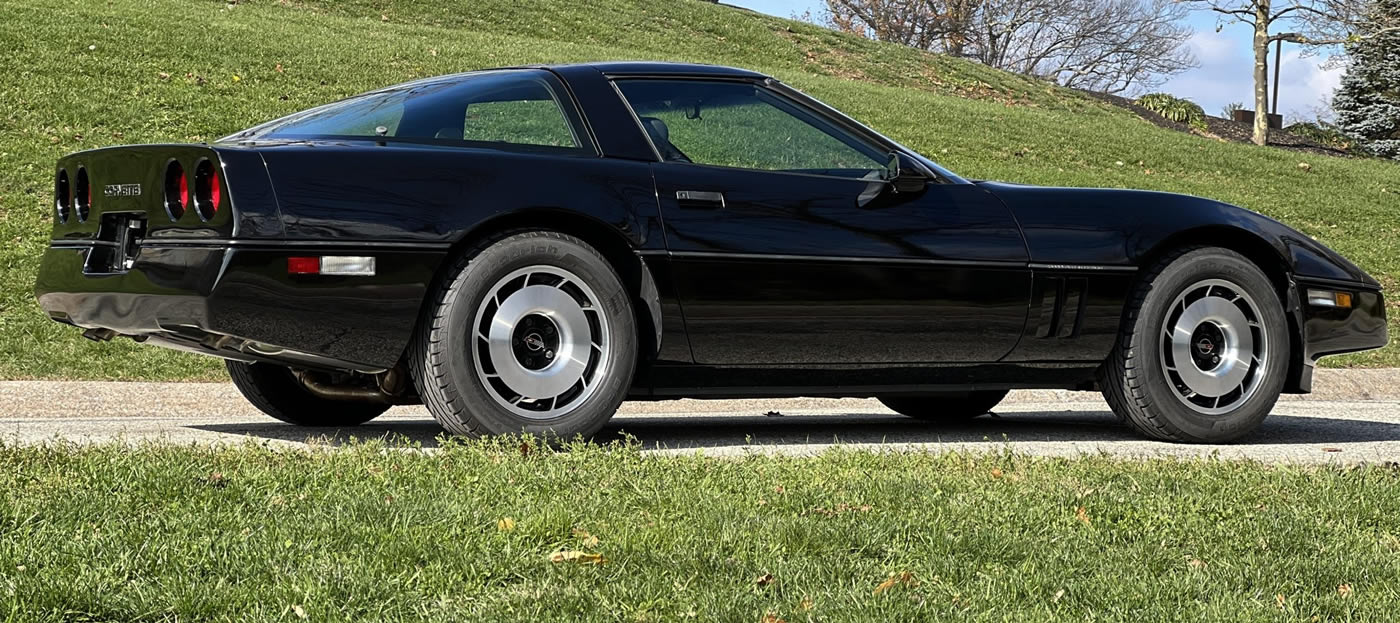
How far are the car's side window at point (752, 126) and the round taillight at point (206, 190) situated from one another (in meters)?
1.52

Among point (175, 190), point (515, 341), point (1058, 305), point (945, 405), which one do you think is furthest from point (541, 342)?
point (945, 405)

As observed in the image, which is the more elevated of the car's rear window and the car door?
the car's rear window

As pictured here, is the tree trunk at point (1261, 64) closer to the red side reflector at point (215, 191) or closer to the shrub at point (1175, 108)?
the shrub at point (1175, 108)

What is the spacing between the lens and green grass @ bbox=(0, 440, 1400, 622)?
294 centimetres

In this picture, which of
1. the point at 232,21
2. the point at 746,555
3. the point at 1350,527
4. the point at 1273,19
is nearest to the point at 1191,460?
the point at 1350,527

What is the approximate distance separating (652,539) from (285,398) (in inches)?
125

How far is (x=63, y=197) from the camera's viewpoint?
17.4ft

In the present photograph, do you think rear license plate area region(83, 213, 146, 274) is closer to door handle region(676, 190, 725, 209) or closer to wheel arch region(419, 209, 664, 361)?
wheel arch region(419, 209, 664, 361)

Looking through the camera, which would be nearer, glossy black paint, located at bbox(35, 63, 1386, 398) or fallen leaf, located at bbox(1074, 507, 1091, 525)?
fallen leaf, located at bbox(1074, 507, 1091, 525)

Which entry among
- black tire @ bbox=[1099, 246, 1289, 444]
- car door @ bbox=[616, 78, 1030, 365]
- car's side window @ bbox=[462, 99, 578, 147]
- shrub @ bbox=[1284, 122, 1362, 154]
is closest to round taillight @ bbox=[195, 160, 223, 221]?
car's side window @ bbox=[462, 99, 578, 147]

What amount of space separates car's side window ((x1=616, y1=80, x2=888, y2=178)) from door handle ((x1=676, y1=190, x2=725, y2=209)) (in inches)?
8.7

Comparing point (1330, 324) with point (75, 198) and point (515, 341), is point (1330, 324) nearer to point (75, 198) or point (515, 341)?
point (515, 341)

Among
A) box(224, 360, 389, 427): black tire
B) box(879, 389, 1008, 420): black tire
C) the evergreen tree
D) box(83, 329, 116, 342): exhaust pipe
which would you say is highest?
the evergreen tree

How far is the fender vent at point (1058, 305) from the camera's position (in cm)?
574
